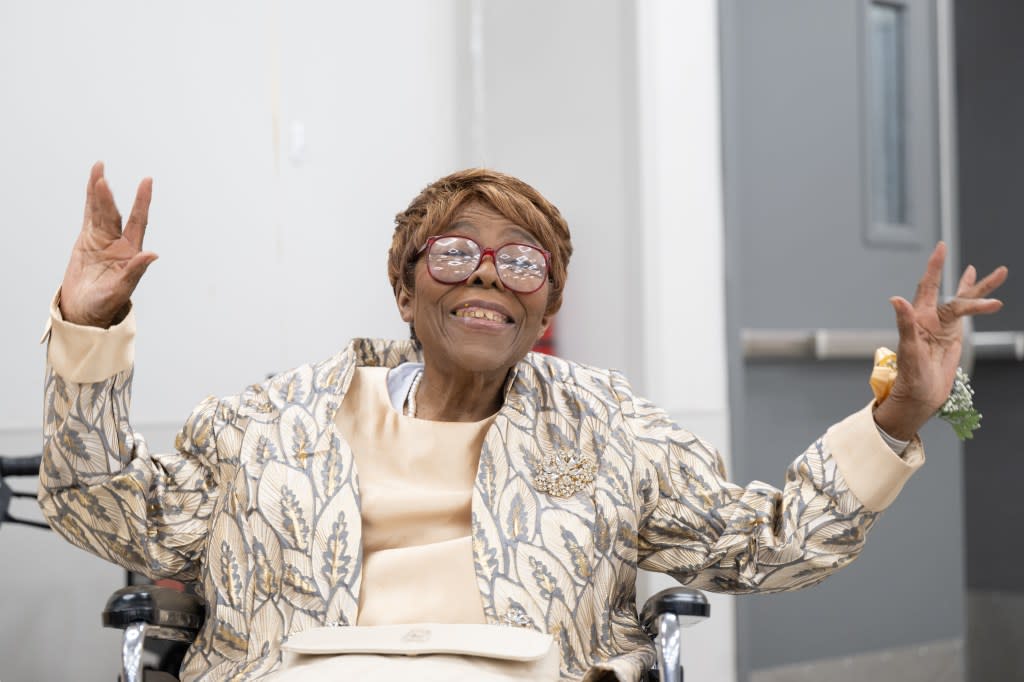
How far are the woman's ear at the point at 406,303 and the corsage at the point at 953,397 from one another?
752 millimetres

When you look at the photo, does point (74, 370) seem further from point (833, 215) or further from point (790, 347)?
point (833, 215)

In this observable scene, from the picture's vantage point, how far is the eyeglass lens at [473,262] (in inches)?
72.2

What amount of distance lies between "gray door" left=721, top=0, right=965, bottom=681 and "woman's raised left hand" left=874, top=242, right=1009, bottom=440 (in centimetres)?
159

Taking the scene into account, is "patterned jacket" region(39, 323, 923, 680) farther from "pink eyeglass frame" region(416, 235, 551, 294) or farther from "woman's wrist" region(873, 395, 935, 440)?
"pink eyeglass frame" region(416, 235, 551, 294)

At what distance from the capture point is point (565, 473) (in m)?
1.84

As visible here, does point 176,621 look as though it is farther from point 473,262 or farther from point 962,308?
point 962,308

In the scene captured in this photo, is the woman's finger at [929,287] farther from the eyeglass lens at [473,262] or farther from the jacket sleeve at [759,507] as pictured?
the eyeglass lens at [473,262]

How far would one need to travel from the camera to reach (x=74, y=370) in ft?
5.22

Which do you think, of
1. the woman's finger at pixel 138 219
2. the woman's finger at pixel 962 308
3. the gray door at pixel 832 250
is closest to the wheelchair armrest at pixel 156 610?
the woman's finger at pixel 138 219

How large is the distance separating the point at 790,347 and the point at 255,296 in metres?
1.56

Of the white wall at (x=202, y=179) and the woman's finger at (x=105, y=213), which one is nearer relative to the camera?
the woman's finger at (x=105, y=213)

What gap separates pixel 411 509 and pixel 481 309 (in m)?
0.33

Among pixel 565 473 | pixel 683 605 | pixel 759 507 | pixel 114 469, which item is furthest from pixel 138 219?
pixel 759 507

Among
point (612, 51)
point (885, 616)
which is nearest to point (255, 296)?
point (612, 51)
